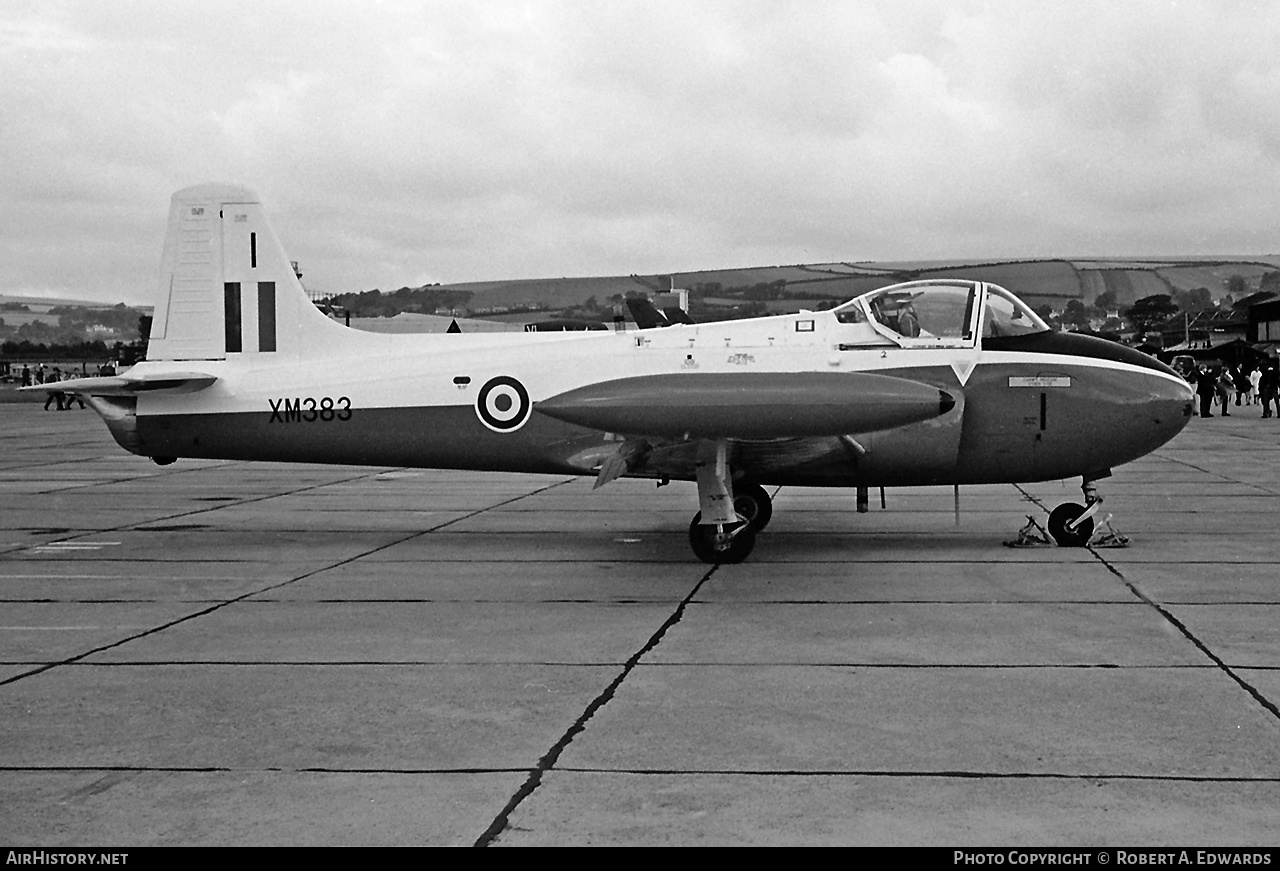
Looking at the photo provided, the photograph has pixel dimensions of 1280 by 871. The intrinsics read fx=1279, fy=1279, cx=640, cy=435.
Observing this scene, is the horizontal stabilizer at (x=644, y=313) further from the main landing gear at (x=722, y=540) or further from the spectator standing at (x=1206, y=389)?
the main landing gear at (x=722, y=540)

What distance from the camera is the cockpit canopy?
1127cm

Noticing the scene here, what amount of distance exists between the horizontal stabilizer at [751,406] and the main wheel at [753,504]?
7.29ft

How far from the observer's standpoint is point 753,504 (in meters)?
12.1

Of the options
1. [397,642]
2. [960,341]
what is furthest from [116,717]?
[960,341]

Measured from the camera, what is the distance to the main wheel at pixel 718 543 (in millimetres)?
10773

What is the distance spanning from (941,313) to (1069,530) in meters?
2.29

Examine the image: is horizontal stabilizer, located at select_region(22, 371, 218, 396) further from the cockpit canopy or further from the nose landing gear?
the nose landing gear

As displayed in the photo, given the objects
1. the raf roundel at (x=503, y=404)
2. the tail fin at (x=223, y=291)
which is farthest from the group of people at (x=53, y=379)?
the raf roundel at (x=503, y=404)

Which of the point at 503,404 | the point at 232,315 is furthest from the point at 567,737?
the point at 232,315

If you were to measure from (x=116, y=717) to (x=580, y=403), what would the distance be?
4.36m

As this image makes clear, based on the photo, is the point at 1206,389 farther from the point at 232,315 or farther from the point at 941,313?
the point at 232,315

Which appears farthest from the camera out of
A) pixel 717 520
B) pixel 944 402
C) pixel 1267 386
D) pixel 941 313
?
pixel 1267 386

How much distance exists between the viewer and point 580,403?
9.71 metres

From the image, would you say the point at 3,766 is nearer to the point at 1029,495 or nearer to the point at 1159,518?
the point at 1159,518
